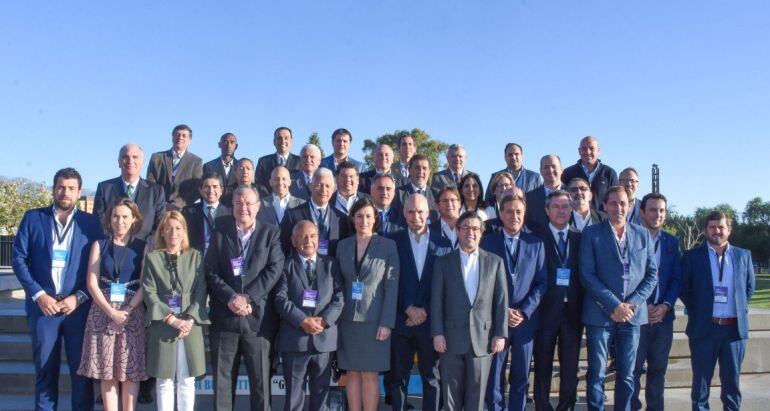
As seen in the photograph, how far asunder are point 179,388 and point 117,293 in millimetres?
949

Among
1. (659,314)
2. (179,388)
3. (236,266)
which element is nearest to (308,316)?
(236,266)

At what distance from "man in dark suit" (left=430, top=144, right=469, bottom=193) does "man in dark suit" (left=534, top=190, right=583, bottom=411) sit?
2.17 m

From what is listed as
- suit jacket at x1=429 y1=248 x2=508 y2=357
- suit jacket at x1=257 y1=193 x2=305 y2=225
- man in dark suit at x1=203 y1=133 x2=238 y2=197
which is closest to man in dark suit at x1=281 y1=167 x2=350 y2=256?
suit jacket at x1=257 y1=193 x2=305 y2=225

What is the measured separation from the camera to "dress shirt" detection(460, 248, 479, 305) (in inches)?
193

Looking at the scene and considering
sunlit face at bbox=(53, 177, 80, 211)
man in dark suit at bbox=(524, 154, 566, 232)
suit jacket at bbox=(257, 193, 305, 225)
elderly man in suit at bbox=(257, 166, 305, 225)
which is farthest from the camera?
man in dark suit at bbox=(524, 154, 566, 232)

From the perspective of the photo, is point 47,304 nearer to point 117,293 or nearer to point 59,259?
point 59,259

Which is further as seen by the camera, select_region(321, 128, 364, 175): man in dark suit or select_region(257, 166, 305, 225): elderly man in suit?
select_region(321, 128, 364, 175): man in dark suit

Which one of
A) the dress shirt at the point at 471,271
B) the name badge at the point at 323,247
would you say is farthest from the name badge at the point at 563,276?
the name badge at the point at 323,247

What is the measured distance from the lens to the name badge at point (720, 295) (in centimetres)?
548

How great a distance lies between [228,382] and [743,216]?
78.2 m

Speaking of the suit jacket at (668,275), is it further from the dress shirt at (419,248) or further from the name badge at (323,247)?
the name badge at (323,247)

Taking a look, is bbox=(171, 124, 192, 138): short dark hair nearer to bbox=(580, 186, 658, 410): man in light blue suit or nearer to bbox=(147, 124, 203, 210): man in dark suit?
bbox=(147, 124, 203, 210): man in dark suit

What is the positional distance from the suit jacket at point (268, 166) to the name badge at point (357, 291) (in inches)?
133

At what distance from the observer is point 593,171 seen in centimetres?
747
